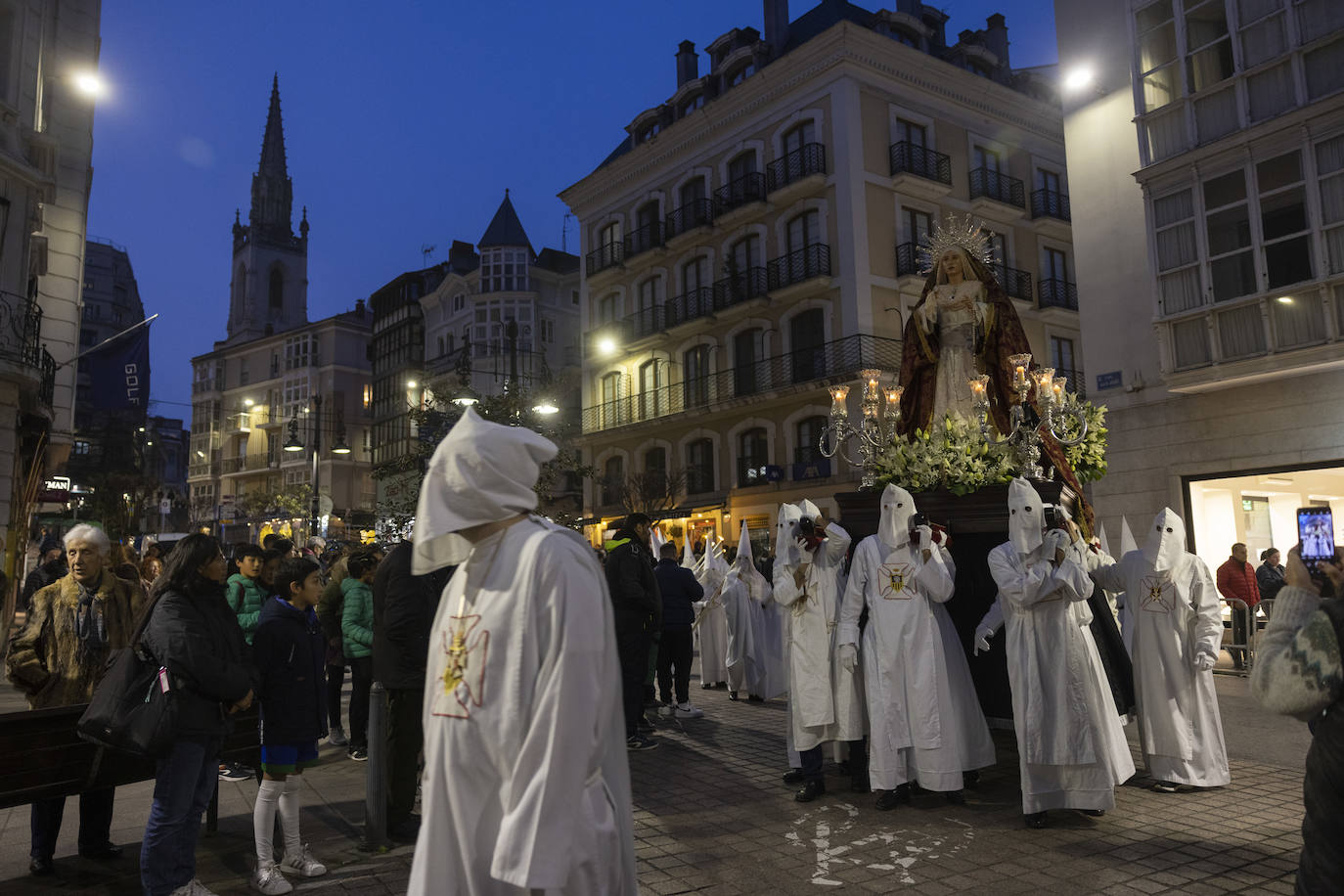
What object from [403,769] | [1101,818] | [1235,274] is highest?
[1235,274]

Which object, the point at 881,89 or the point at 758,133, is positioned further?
the point at 758,133

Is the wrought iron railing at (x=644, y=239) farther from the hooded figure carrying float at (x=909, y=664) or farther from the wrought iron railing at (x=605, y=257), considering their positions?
the hooded figure carrying float at (x=909, y=664)

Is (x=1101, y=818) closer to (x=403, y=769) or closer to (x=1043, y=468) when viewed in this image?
(x=1043, y=468)

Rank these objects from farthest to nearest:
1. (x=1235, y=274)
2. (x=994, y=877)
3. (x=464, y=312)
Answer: (x=464, y=312) < (x=1235, y=274) < (x=994, y=877)

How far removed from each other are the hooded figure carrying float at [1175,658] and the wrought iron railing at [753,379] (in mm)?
20156

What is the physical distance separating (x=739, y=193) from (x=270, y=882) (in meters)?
30.0

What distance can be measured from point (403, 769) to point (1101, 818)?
15.2ft

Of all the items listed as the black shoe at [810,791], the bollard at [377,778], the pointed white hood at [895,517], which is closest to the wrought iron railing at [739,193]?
the pointed white hood at [895,517]

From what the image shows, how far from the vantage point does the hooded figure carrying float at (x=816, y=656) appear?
7137mm

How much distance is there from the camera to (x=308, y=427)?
59000 millimetres

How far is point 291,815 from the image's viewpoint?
5477mm

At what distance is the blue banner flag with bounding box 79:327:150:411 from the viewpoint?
1950cm

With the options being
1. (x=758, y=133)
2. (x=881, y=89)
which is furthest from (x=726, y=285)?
(x=881, y=89)

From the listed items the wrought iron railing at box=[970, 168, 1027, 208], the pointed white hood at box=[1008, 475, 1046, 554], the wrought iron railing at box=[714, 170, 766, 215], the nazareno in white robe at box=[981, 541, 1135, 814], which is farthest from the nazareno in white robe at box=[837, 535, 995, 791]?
the wrought iron railing at box=[970, 168, 1027, 208]
